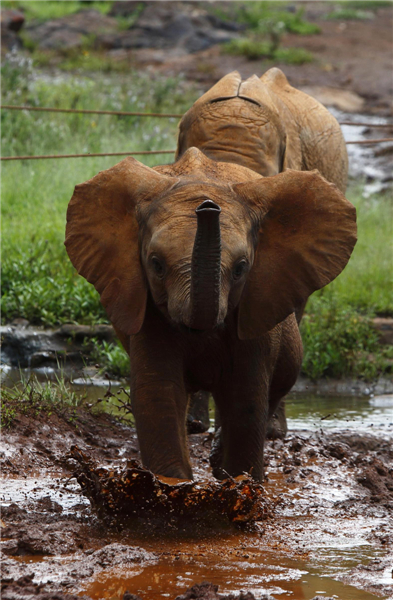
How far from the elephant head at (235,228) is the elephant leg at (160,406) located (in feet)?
0.51

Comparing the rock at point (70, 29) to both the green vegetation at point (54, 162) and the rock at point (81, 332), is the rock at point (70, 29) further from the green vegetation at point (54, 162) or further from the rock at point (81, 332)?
the rock at point (81, 332)

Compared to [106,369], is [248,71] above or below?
above

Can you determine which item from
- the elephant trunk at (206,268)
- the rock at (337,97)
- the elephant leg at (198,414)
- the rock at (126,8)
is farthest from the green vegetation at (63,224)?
the rock at (126,8)

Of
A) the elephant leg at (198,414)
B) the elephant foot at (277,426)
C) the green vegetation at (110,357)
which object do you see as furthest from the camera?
the green vegetation at (110,357)

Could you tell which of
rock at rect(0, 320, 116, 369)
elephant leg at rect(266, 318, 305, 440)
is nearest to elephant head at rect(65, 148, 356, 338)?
elephant leg at rect(266, 318, 305, 440)

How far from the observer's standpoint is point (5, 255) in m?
9.44

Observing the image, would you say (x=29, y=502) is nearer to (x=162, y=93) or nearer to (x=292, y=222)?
(x=292, y=222)

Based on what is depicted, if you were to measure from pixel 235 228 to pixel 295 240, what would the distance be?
465mm

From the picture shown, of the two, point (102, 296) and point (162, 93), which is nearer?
point (102, 296)

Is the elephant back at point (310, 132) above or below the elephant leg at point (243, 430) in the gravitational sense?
above

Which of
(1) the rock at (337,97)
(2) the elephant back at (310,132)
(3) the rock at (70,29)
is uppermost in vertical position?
(3) the rock at (70,29)

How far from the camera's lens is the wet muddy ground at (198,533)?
3.38 metres

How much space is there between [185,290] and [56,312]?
4.96m

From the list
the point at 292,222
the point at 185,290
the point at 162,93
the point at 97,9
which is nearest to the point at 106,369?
the point at 292,222
